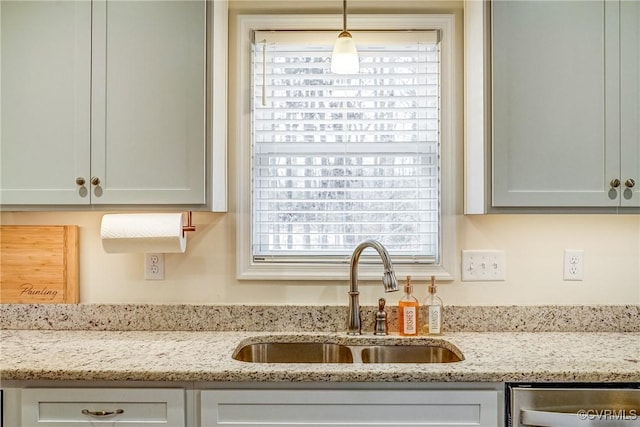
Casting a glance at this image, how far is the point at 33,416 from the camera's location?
1414 mm

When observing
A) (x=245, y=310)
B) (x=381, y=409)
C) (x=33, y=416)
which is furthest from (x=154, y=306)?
(x=381, y=409)

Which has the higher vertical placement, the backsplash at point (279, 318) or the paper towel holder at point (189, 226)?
the paper towel holder at point (189, 226)

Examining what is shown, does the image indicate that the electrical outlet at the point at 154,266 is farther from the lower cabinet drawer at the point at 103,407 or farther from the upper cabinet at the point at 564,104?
the upper cabinet at the point at 564,104

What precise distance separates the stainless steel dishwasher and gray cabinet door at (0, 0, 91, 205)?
1.51 metres

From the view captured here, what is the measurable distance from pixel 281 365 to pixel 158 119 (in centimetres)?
91

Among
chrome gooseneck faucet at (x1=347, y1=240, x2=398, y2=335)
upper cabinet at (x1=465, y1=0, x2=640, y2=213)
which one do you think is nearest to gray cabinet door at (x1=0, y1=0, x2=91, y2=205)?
chrome gooseneck faucet at (x1=347, y1=240, x2=398, y2=335)

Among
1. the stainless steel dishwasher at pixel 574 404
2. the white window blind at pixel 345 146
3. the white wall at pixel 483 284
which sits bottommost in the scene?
the stainless steel dishwasher at pixel 574 404

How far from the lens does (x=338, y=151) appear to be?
196 cm

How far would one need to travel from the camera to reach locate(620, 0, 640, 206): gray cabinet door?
1.65 metres

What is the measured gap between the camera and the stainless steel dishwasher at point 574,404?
1.37m

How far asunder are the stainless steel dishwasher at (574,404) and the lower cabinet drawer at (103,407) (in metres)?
0.96

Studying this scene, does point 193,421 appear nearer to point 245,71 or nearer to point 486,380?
point 486,380

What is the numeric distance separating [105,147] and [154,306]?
641 millimetres

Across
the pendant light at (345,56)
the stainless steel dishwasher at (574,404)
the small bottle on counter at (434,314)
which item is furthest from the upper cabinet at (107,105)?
the stainless steel dishwasher at (574,404)
